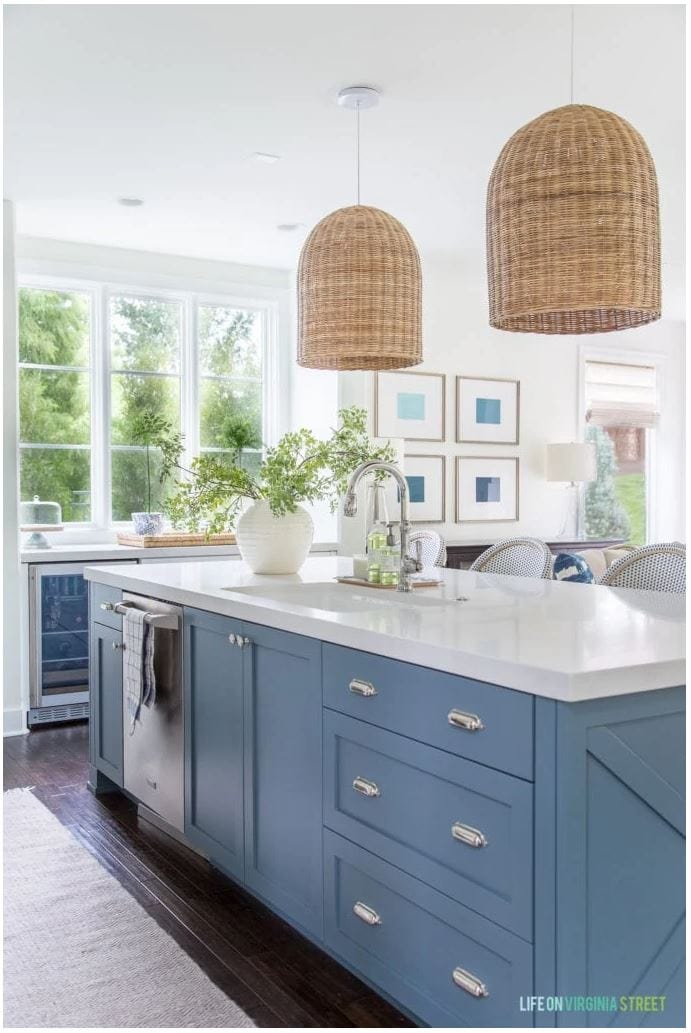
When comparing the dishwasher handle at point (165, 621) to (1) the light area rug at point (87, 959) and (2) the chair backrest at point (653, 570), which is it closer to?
(1) the light area rug at point (87, 959)

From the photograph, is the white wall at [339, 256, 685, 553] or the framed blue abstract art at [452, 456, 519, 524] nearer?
the white wall at [339, 256, 685, 553]

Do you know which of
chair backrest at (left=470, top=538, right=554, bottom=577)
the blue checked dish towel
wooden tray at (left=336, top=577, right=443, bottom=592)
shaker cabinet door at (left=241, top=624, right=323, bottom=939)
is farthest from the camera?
chair backrest at (left=470, top=538, right=554, bottom=577)

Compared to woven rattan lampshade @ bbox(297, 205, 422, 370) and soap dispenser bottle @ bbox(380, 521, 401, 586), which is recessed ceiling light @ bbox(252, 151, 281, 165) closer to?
woven rattan lampshade @ bbox(297, 205, 422, 370)

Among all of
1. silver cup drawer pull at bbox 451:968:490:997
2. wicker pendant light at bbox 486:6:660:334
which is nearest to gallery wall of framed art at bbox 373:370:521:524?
wicker pendant light at bbox 486:6:660:334

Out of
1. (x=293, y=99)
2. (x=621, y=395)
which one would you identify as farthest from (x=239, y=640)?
(x=621, y=395)

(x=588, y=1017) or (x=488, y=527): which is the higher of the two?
(x=488, y=527)

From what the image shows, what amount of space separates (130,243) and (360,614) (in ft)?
13.2

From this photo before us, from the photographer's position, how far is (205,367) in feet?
19.8

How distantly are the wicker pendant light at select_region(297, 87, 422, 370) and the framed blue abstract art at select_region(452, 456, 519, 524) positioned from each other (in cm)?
383

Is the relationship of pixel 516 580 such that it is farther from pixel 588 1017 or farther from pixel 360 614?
pixel 588 1017

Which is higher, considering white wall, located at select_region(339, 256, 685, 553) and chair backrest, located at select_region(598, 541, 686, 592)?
white wall, located at select_region(339, 256, 685, 553)

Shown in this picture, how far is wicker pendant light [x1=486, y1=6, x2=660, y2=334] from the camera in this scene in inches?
75.3

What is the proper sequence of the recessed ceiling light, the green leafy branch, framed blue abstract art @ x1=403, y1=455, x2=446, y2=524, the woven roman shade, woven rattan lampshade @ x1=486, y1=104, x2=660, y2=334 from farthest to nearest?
the woven roman shade
framed blue abstract art @ x1=403, y1=455, x2=446, y2=524
the recessed ceiling light
the green leafy branch
woven rattan lampshade @ x1=486, y1=104, x2=660, y2=334

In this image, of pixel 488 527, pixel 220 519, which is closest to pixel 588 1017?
pixel 220 519
